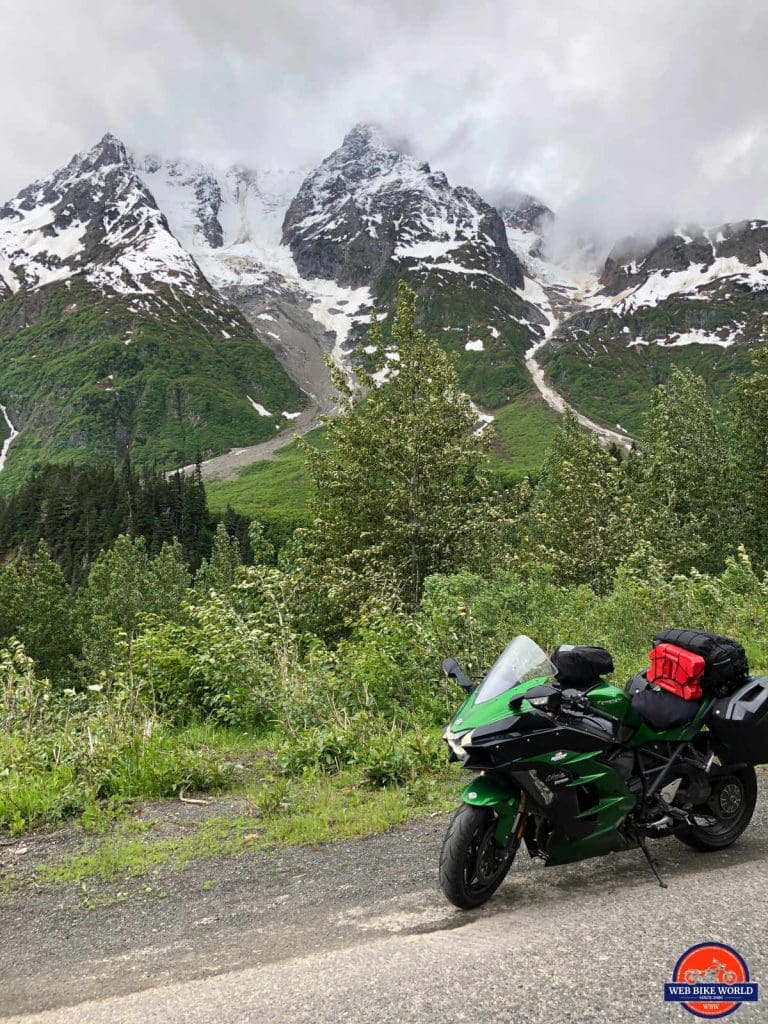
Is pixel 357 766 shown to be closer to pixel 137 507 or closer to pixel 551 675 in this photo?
pixel 551 675

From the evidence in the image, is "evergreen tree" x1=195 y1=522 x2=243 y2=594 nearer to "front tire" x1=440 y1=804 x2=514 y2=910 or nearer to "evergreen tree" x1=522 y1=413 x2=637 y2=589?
"evergreen tree" x1=522 y1=413 x2=637 y2=589

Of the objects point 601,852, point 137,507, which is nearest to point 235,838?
point 601,852

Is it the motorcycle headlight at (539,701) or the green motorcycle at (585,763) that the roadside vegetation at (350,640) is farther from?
the motorcycle headlight at (539,701)

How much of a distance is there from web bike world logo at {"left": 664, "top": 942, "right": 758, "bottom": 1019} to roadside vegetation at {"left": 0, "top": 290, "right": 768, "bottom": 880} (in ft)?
10.2

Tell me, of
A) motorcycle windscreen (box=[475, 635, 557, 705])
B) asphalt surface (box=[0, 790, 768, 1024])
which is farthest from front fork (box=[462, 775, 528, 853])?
motorcycle windscreen (box=[475, 635, 557, 705])

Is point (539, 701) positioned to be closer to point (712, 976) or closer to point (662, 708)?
point (662, 708)

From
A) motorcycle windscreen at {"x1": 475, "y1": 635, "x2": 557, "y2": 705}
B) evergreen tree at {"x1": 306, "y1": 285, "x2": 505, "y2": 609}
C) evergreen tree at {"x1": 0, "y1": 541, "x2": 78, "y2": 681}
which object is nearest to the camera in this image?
motorcycle windscreen at {"x1": 475, "y1": 635, "x2": 557, "y2": 705}

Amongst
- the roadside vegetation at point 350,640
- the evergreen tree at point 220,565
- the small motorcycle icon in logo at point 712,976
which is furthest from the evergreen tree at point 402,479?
the evergreen tree at point 220,565

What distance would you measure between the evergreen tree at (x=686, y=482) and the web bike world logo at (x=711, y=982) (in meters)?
27.9

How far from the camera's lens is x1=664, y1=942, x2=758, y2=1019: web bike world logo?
3350 mm

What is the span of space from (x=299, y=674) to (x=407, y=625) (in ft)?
7.05

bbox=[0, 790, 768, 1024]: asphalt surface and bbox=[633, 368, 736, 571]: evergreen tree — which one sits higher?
bbox=[633, 368, 736, 571]: evergreen tree

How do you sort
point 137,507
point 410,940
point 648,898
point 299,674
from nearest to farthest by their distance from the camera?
1. point 410,940
2. point 648,898
3. point 299,674
4. point 137,507

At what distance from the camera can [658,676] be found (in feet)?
17.8
